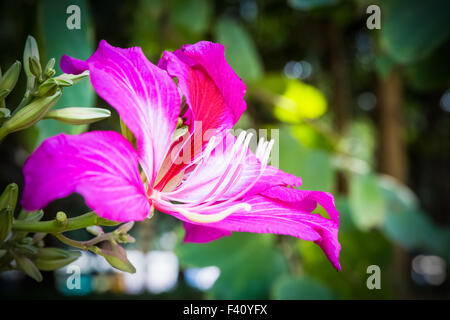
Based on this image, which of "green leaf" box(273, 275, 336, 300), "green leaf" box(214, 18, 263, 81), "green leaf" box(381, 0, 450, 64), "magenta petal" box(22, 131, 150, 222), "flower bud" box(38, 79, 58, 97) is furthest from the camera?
"green leaf" box(214, 18, 263, 81)

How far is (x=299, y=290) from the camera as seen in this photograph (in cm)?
96

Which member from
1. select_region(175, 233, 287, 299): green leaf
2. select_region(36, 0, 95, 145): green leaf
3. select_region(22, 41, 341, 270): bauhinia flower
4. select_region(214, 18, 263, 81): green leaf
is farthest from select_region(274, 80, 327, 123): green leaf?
select_region(22, 41, 341, 270): bauhinia flower

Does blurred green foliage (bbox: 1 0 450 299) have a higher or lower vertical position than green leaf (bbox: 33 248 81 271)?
higher

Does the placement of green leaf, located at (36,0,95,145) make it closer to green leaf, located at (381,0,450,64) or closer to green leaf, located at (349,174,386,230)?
green leaf, located at (381,0,450,64)

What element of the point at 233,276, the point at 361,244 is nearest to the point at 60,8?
the point at 233,276

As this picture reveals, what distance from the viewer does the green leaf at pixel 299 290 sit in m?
0.90

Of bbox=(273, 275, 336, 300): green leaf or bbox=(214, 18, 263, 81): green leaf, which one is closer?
bbox=(273, 275, 336, 300): green leaf

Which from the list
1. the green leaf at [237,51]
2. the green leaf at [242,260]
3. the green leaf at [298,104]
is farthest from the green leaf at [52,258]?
the green leaf at [298,104]

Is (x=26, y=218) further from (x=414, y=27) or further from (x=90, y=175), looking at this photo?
(x=414, y=27)

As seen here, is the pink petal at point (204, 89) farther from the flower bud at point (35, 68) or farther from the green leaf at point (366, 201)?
the green leaf at point (366, 201)

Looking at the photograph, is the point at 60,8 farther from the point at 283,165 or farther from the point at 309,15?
the point at 309,15

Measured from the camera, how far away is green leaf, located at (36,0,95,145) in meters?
0.54

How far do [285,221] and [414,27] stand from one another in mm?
905

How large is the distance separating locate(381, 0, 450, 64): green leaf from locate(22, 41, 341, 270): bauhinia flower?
0.82 metres
